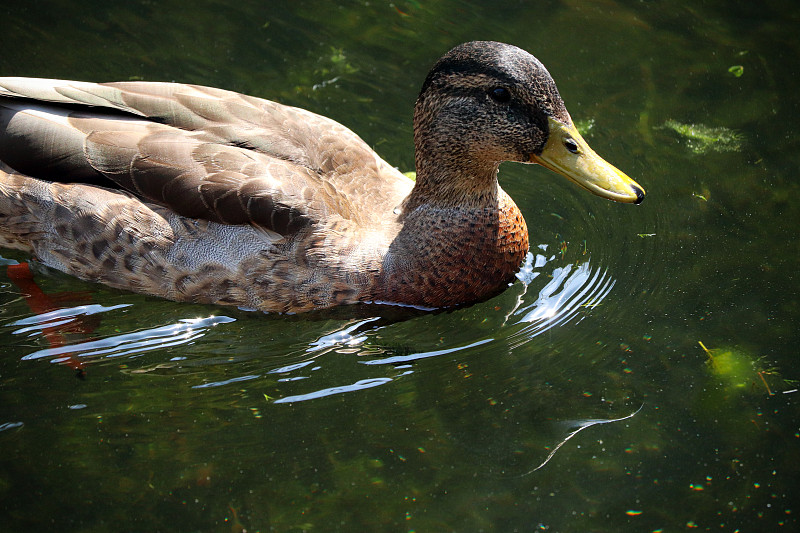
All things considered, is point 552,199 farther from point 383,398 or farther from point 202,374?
point 202,374

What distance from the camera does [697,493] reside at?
157 inches

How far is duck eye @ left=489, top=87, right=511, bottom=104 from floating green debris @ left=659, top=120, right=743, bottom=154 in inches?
88.4

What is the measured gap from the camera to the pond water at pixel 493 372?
393cm

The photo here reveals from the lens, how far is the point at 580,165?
188 inches

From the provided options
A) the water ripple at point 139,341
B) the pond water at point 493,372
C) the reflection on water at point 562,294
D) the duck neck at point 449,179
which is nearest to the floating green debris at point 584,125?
the pond water at point 493,372

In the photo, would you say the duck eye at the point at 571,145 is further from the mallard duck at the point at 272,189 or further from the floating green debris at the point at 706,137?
the floating green debris at the point at 706,137

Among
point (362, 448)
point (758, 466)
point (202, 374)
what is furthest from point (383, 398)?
point (758, 466)

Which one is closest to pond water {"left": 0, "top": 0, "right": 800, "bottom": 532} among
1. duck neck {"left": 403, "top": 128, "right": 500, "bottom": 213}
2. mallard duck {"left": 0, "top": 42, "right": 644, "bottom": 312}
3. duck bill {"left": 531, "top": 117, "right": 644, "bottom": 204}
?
mallard duck {"left": 0, "top": 42, "right": 644, "bottom": 312}

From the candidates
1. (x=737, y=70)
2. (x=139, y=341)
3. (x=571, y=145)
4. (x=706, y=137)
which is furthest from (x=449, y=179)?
(x=737, y=70)

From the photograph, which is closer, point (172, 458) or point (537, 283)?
point (172, 458)

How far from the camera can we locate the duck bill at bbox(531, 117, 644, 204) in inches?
185

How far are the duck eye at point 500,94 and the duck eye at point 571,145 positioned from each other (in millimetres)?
404

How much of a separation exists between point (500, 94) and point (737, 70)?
327 centimetres

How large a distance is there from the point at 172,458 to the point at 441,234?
2019 millimetres
